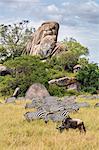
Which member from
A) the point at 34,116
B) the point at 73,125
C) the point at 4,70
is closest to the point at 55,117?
the point at 34,116

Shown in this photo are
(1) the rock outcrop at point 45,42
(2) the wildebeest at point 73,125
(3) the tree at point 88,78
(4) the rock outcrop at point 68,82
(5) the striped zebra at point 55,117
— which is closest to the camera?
(2) the wildebeest at point 73,125

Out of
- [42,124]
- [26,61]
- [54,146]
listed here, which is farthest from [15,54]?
[54,146]

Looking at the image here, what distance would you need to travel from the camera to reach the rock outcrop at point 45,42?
81750 mm

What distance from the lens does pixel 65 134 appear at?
46.4 ft

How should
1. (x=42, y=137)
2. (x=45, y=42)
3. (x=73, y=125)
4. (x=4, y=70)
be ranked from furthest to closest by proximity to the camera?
1. (x=45, y=42)
2. (x=4, y=70)
3. (x=73, y=125)
4. (x=42, y=137)

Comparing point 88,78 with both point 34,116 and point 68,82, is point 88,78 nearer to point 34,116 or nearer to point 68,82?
point 68,82

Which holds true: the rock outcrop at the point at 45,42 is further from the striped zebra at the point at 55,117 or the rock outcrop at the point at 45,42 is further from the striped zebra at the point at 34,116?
the striped zebra at the point at 55,117

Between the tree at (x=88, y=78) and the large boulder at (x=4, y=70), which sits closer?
the large boulder at (x=4, y=70)

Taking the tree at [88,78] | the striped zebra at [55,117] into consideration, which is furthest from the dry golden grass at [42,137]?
the tree at [88,78]

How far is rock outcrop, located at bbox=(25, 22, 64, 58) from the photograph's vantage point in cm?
8175

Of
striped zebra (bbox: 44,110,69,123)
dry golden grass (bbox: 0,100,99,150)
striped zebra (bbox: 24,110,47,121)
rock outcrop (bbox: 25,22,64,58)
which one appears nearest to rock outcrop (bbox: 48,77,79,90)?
rock outcrop (bbox: 25,22,64,58)

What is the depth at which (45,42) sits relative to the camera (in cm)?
8375

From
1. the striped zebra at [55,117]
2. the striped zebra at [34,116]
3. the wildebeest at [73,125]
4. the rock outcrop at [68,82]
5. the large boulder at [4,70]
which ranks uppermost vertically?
the wildebeest at [73,125]

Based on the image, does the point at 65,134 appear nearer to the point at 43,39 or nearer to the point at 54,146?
the point at 54,146
